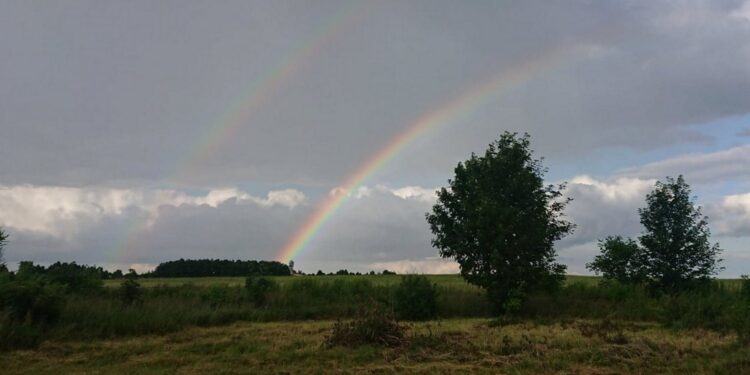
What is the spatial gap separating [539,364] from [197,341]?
Result: 10.8 meters

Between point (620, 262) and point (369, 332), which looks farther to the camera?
point (620, 262)

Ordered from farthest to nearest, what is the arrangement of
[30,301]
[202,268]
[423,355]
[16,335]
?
[202,268]
[30,301]
[16,335]
[423,355]

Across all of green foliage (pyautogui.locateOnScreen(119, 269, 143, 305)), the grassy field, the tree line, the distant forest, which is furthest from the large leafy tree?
the distant forest

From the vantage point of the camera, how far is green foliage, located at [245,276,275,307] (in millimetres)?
30766

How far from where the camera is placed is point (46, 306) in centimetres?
1989

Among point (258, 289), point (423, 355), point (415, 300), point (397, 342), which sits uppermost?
point (258, 289)

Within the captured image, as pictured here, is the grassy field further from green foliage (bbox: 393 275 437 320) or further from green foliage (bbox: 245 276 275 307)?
green foliage (bbox: 245 276 275 307)

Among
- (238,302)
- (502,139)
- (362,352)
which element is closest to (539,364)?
(362,352)

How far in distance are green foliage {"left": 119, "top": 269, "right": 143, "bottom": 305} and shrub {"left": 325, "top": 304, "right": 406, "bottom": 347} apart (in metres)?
14.5

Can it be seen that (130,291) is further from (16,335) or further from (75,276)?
(16,335)

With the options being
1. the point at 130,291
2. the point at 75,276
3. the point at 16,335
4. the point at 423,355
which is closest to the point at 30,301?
the point at 16,335

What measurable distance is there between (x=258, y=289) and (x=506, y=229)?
13.6m

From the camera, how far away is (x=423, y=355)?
13.8m

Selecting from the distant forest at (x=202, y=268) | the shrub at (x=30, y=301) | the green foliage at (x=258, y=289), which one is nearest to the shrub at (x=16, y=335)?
the shrub at (x=30, y=301)
